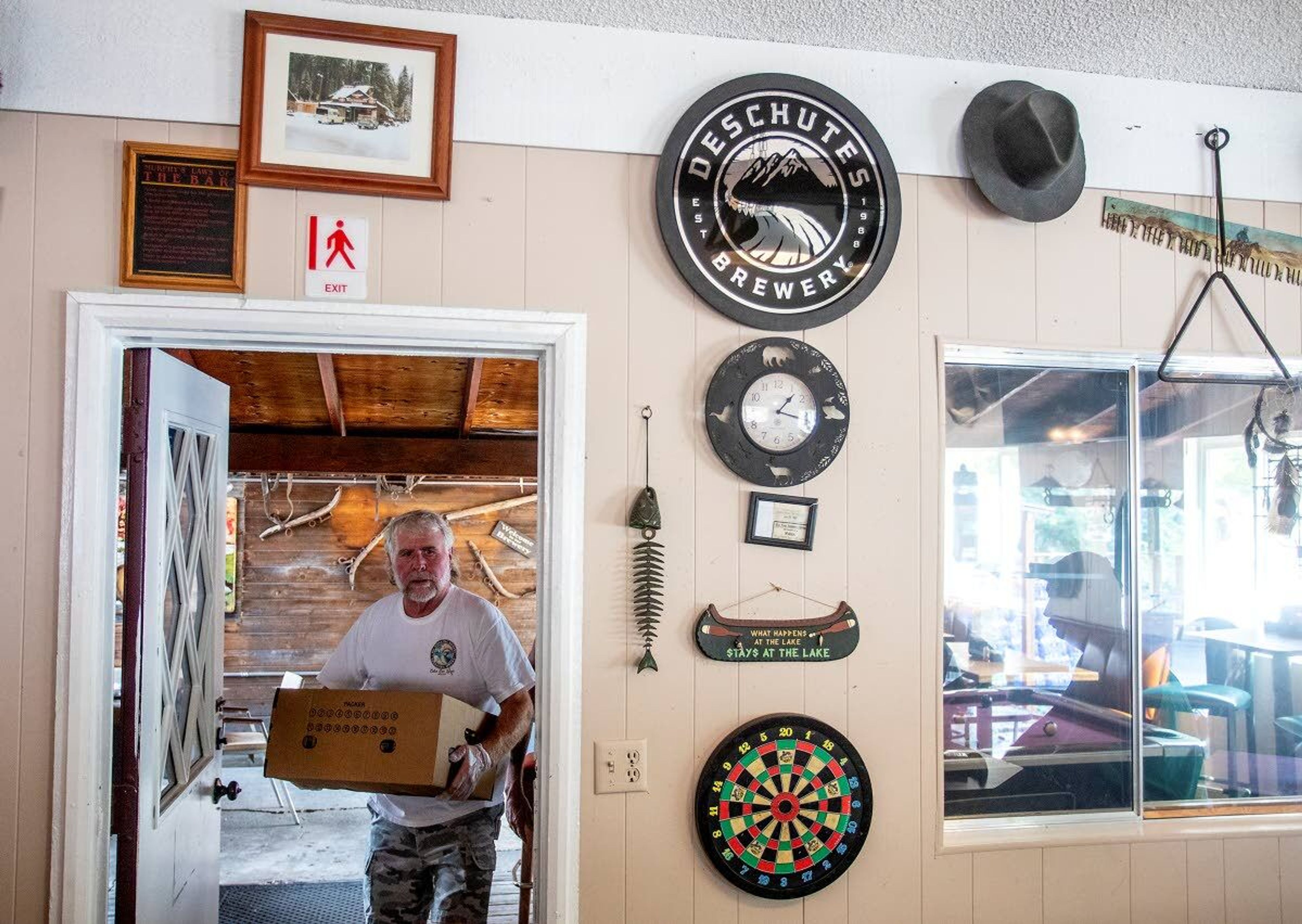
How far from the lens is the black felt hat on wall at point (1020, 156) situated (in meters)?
2.02

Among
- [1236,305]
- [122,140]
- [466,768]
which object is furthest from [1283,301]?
[122,140]

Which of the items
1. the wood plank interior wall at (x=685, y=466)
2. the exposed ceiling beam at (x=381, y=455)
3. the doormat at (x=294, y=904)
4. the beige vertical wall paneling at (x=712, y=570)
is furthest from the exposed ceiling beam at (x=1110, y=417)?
the exposed ceiling beam at (x=381, y=455)

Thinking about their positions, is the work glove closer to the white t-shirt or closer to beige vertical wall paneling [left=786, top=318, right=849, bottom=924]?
the white t-shirt

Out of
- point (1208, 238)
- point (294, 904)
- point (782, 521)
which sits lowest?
point (294, 904)

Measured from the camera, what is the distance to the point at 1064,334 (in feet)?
7.11

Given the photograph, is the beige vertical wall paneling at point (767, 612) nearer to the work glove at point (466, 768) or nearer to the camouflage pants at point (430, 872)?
the work glove at point (466, 768)

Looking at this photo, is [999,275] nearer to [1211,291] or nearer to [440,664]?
[1211,291]

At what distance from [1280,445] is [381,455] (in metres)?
4.29

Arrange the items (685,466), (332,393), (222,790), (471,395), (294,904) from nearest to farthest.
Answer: (685,466), (222,790), (294,904), (332,393), (471,395)

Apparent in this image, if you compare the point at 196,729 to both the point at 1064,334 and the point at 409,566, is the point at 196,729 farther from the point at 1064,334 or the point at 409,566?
the point at 1064,334

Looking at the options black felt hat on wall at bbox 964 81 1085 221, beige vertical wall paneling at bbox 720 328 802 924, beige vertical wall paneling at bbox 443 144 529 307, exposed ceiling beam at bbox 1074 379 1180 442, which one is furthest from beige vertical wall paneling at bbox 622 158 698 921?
exposed ceiling beam at bbox 1074 379 1180 442

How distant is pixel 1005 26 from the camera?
200 cm

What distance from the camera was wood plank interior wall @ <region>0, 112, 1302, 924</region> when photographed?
5.90 ft

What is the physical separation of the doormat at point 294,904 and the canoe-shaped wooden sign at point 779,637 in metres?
2.64
